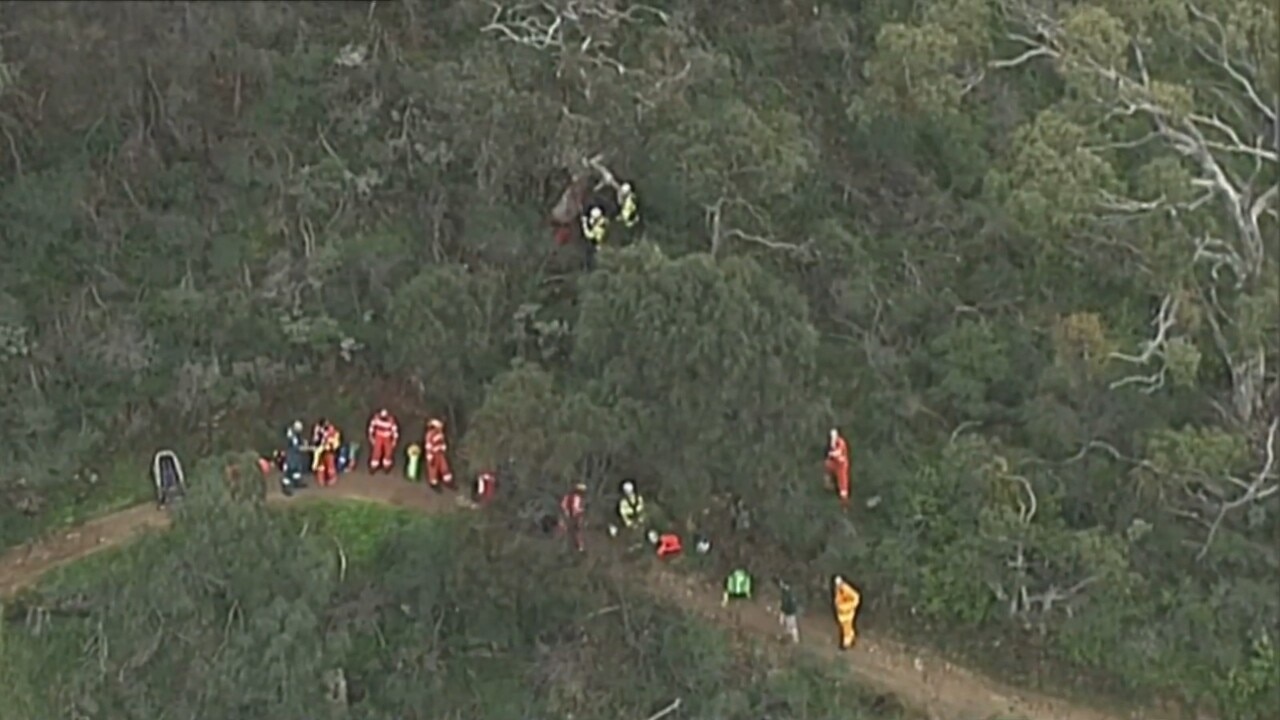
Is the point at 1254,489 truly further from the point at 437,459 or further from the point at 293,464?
the point at 293,464

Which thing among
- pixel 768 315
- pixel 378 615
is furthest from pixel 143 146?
pixel 768 315

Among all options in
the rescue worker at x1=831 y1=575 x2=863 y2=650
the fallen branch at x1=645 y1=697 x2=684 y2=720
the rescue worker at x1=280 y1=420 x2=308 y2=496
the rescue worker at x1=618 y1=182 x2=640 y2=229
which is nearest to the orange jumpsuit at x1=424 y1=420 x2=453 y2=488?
the rescue worker at x1=280 y1=420 x2=308 y2=496

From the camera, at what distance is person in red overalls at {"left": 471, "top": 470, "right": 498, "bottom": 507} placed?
74.9 feet

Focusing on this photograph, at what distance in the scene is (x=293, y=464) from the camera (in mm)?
24672

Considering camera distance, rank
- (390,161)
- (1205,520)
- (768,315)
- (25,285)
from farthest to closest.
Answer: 1. (390,161)
2. (25,285)
3. (1205,520)
4. (768,315)

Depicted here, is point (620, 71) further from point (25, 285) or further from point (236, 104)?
point (25, 285)

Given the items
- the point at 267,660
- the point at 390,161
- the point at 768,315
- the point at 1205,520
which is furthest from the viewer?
the point at 390,161

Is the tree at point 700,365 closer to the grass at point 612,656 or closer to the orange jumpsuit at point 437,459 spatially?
the grass at point 612,656

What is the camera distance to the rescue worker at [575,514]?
22.8 meters

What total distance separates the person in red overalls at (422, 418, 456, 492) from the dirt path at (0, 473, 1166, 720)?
242 millimetres

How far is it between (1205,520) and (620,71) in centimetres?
1118

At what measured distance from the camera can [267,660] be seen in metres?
20.5

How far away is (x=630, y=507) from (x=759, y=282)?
386 centimetres

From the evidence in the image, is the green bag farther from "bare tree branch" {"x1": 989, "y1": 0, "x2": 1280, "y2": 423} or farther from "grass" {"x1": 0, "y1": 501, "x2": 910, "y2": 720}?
"bare tree branch" {"x1": 989, "y1": 0, "x2": 1280, "y2": 423}
